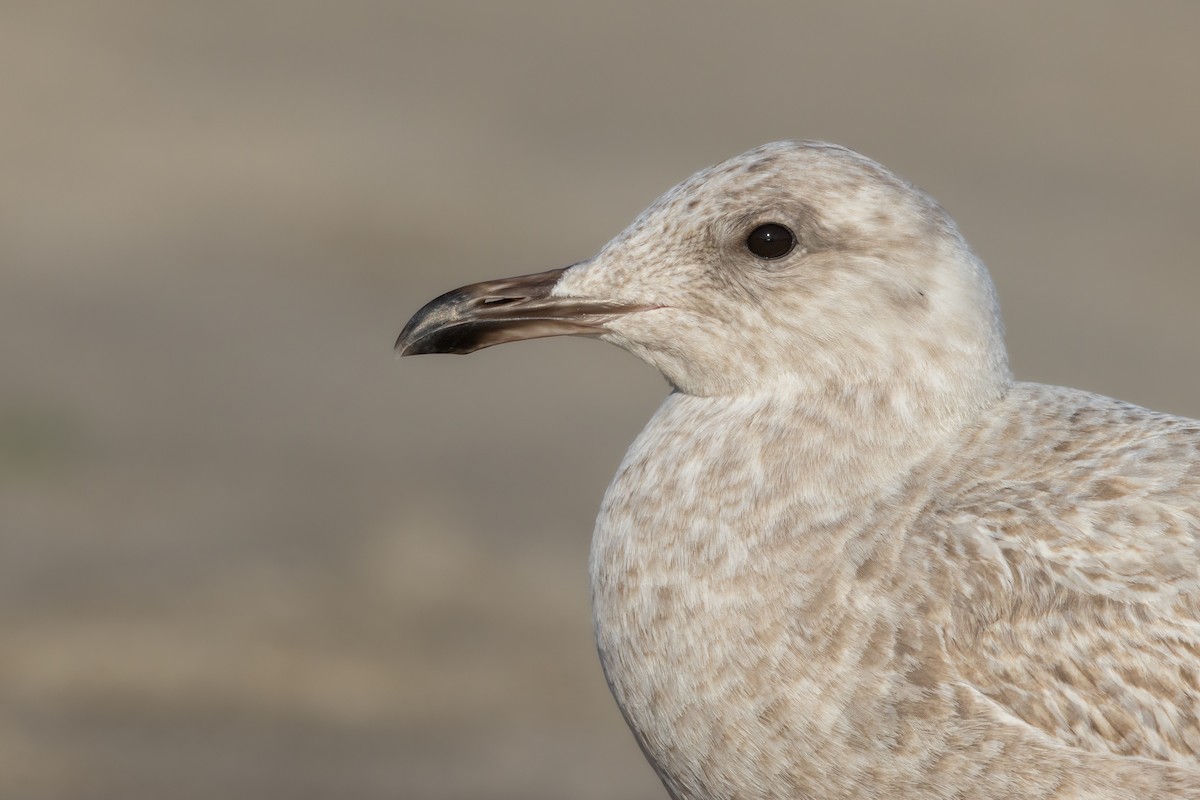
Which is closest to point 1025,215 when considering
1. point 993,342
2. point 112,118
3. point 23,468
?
point 112,118

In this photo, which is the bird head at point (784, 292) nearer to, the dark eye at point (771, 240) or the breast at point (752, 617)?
the dark eye at point (771, 240)

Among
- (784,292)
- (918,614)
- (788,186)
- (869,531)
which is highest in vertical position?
(788,186)

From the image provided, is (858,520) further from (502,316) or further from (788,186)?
(502,316)

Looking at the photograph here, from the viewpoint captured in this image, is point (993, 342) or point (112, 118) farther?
point (112, 118)

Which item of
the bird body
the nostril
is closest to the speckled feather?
the bird body

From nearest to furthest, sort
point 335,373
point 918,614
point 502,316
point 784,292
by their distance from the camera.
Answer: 1. point 918,614
2. point 784,292
3. point 502,316
4. point 335,373

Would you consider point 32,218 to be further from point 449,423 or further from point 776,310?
point 776,310

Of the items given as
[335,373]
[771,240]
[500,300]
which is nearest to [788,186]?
[771,240]
